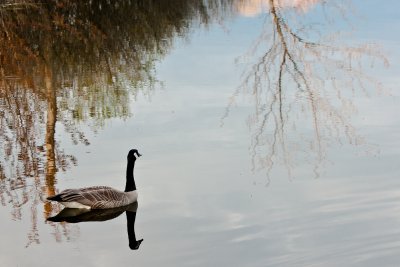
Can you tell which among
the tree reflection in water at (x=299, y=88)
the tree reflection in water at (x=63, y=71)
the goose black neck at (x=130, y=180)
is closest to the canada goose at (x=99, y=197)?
the goose black neck at (x=130, y=180)

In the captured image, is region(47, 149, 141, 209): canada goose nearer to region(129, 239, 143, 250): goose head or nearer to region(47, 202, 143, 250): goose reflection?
region(47, 202, 143, 250): goose reflection

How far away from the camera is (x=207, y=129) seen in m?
11.6

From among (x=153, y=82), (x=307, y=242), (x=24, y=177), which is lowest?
(x=307, y=242)

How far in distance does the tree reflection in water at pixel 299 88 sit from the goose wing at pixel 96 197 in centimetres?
185

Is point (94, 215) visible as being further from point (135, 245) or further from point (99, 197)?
point (135, 245)

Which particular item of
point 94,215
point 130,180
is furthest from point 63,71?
point 94,215

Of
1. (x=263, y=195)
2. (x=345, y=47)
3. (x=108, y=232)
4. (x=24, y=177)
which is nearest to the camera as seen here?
(x=108, y=232)

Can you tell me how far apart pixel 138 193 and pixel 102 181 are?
0.57 meters

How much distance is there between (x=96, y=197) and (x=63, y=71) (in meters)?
6.67

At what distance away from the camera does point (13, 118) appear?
39.3ft

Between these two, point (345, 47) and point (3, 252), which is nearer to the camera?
point (3, 252)

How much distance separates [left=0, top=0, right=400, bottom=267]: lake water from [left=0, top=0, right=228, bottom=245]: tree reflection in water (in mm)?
41

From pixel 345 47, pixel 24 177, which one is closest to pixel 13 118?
pixel 24 177

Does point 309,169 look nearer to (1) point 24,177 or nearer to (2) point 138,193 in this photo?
(2) point 138,193
